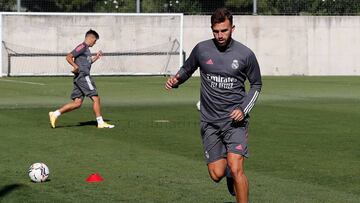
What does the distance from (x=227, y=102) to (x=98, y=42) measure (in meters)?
29.9

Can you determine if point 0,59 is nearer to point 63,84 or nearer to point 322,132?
point 63,84

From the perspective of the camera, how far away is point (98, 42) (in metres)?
38.6

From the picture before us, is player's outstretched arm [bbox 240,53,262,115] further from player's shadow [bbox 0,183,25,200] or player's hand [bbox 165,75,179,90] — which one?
player's shadow [bbox 0,183,25,200]

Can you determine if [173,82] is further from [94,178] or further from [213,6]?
[213,6]

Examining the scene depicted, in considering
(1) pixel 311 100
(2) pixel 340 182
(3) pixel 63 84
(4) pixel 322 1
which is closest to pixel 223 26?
(2) pixel 340 182

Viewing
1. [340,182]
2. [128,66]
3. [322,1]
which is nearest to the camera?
[340,182]

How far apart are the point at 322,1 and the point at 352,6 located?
1720 mm

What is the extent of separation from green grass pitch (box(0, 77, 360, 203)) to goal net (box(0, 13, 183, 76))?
430 inches

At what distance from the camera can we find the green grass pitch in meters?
10.5

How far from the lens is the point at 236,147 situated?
8.98 meters

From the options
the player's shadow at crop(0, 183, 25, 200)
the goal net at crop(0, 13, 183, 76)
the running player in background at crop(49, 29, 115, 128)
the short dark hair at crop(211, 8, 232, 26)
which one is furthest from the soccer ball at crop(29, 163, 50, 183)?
the goal net at crop(0, 13, 183, 76)

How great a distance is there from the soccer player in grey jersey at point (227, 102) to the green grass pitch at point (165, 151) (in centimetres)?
104

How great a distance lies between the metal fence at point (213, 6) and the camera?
133ft

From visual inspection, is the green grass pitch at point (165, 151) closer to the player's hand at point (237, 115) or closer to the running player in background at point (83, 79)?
the running player in background at point (83, 79)
